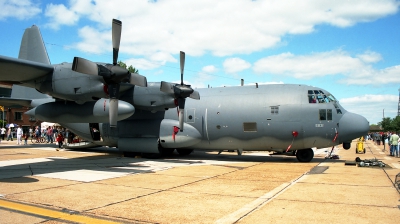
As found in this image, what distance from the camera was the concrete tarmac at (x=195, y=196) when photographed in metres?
6.17

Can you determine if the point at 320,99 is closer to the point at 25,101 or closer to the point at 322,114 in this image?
the point at 322,114

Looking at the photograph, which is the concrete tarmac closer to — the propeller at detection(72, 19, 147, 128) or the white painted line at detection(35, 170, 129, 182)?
the white painted line at detection(35, 170, 129, 182)

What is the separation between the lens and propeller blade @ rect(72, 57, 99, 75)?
11.1 metres


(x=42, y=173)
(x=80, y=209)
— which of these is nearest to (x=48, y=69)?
(x=42, y=173)

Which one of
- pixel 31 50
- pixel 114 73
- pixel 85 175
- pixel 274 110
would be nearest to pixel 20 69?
pixel 114 73

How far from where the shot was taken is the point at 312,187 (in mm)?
9328

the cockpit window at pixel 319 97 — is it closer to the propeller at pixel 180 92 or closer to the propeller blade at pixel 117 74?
the propeller at pixel 180 92

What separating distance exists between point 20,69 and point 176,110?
800cm

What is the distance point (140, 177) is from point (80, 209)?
4.51 meters

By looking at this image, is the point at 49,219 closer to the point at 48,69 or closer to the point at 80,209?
the point at 80,209

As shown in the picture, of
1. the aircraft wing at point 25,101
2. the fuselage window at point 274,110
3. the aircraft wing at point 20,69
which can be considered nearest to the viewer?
the aircraft wing at point 20,69

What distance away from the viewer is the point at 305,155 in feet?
53.5

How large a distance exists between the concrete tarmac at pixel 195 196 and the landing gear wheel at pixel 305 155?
3.54 metres

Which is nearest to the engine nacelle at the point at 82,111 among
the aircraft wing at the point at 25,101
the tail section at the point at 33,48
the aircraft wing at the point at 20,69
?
the aircraft wing at the point at 20,69
